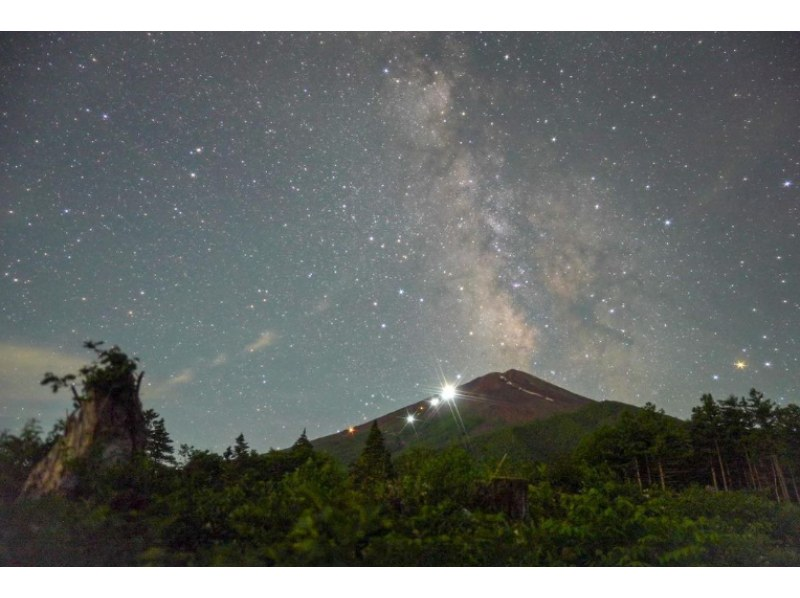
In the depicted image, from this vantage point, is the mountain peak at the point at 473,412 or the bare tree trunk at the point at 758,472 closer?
the bare tree trunk at the point at 758,472

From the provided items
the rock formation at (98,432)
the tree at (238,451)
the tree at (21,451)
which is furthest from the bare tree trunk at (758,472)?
the tree at (21,451)

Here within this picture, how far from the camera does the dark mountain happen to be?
57375 mm

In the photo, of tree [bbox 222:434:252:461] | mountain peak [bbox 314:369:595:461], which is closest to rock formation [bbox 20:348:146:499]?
tree [bbox 222:434:252:461]

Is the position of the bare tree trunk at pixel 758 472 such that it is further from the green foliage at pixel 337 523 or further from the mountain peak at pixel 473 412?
the mountain peak at pixel 473 412

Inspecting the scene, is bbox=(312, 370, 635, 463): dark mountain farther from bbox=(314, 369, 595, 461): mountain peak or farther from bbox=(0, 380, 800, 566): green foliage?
bbox=(0, 380, 800, 566): green foliage

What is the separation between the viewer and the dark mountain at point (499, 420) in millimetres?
57375

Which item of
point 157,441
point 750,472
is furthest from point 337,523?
point 750,472

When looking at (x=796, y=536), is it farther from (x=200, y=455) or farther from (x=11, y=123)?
(x=11, y=123)

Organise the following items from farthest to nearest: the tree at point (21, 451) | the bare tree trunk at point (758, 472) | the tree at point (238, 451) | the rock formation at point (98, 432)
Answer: the bare tree trunk at point (758, 472), the tree at point (238, 451), the tree at point (21, 451), the rock formation at point (98, 432)

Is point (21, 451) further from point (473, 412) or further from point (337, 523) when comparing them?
point (473, 412)
